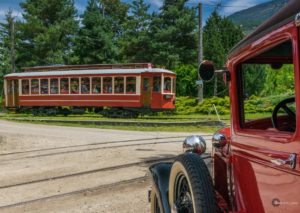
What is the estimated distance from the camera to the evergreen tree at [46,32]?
48.4 metres

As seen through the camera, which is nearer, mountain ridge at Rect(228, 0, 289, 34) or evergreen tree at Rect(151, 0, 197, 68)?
mountain ridge at Rect(228, 0, 289, 34)

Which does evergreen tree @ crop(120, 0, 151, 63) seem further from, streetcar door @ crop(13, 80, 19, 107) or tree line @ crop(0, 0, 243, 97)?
streetcar door @ crop(13, 80, 19, 107)

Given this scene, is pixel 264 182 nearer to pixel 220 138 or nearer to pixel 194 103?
pixel 220 138

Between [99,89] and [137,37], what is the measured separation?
2054cm

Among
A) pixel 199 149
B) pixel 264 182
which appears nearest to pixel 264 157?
pixel 264 182

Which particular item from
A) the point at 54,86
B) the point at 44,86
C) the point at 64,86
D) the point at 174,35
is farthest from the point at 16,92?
the point at 174,35

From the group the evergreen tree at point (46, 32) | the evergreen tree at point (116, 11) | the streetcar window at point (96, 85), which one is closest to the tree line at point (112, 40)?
the evergreen tree at point (46, 32)

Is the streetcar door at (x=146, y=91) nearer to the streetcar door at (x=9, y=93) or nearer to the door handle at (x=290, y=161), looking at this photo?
the streetcar door at (x=9, y=93)

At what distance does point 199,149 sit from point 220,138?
0.25 m

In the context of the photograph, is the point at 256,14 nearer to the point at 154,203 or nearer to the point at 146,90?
the point at 154,203

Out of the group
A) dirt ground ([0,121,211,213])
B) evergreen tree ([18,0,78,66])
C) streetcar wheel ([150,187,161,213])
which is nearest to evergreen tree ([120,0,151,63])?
evergreen tree ([18,0,78,66])

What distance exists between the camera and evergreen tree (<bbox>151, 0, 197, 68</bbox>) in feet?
138

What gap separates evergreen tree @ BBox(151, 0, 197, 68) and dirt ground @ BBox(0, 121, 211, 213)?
A: 28012 millimetres

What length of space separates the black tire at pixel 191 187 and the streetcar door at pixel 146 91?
2272 cm
